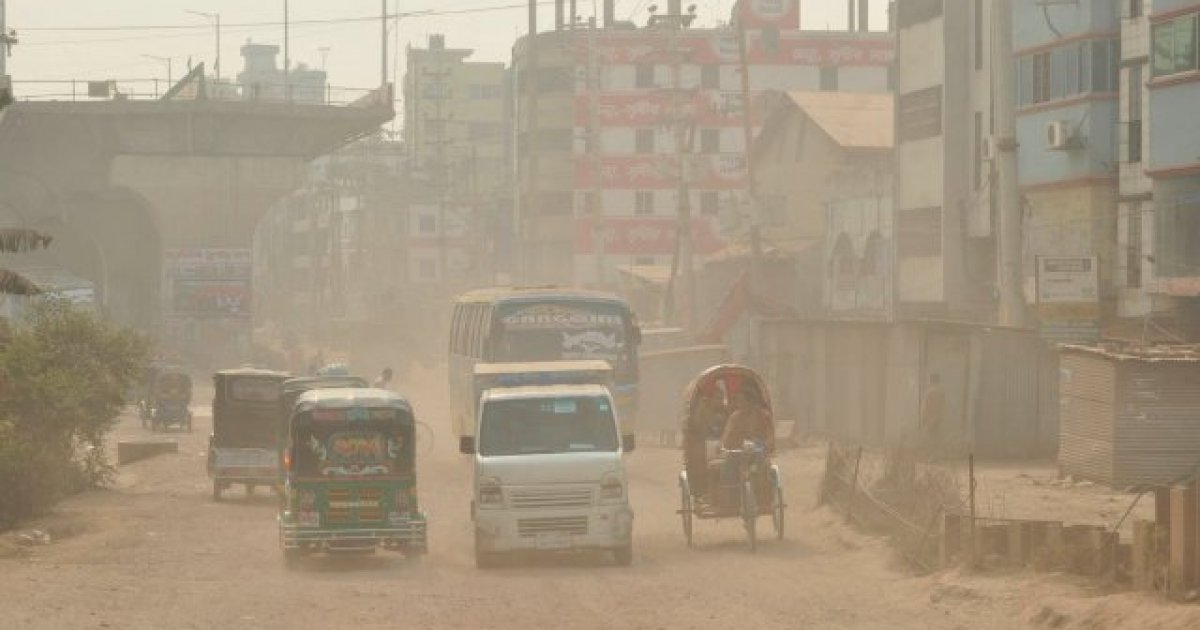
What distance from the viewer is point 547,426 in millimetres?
26688

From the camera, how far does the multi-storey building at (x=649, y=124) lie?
430 feet

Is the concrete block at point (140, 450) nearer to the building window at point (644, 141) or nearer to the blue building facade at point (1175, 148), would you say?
the blue building facade at point (1175, 148)

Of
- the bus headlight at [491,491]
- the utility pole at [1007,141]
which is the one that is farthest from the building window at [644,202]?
the bus headlight at [491,491]

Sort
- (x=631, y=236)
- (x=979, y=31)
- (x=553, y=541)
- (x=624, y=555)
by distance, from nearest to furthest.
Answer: (x=553, y=541) → (x=624, y=555) → (x=979, y=31) → (x=631, y=236)

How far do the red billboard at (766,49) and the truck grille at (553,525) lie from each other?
105 metres

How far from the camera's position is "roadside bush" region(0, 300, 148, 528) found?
113ft

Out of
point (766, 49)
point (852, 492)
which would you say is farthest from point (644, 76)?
point (852, 492)

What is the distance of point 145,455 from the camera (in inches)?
1981

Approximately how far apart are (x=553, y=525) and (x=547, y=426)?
150 centimetres

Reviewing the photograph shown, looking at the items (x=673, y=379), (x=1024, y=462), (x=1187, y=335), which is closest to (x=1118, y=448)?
(x=1024, y=462)

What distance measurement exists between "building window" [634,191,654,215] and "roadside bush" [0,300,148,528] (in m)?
89.3

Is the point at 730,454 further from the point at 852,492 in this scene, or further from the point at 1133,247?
the point at 1133,247

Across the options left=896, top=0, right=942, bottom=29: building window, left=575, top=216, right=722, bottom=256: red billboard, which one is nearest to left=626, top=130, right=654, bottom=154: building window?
left=575, top=216, right=722, bottom=256: red billboard

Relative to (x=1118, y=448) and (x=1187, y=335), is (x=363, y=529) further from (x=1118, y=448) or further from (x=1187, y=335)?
(x=1187, y=335)
